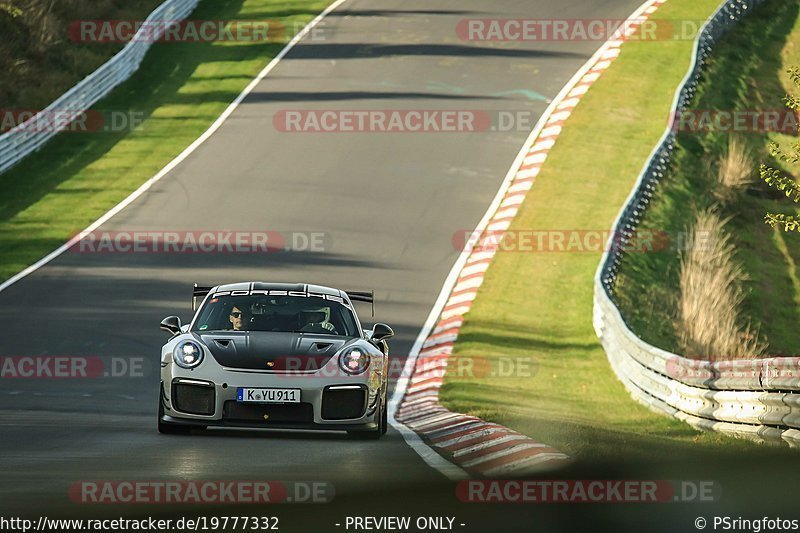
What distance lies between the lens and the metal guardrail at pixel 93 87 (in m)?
29.3

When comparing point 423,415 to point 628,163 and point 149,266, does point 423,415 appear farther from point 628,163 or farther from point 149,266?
point 628,163

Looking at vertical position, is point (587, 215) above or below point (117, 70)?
below

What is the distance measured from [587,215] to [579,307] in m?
4.98

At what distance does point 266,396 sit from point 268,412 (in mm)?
136

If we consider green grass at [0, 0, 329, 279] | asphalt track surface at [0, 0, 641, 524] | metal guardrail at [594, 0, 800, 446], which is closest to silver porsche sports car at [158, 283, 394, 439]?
asphalt track surface at [0, 0, 641, 524]

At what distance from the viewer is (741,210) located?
32.8 meters

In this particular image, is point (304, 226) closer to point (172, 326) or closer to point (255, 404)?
point (172, 326)

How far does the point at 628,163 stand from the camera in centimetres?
3156

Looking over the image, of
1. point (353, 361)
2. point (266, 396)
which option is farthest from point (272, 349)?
point (353, 361)

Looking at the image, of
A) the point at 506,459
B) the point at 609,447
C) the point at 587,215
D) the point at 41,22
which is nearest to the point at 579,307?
the point at 587,215

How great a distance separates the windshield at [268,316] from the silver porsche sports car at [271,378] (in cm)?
2

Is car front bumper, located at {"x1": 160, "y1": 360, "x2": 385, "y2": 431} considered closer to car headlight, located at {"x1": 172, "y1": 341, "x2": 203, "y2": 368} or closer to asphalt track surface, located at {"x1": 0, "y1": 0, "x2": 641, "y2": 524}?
car headlight, located at {"x1": 172, "y1": 341, "x2": 203, "y2": 368}

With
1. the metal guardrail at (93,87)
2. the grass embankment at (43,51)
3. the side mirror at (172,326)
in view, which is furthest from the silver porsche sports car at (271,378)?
the grass embankment at (43,51)

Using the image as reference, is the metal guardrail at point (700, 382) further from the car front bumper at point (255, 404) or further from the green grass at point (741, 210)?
the car front bumper at point (255, 404)
